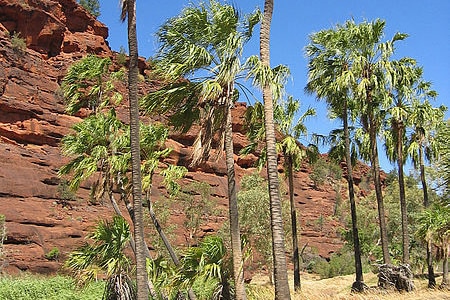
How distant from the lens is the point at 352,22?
2097 cm

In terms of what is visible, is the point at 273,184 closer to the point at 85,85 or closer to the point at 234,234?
the point at 234,234

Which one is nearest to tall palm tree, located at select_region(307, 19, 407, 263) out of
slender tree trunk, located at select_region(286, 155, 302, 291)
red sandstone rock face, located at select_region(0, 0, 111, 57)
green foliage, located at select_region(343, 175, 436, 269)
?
slender tree trunk, located at select_region(286, 155, 302, 291)

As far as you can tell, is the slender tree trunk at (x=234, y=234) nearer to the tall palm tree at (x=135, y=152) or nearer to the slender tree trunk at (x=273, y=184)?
the slender tree trunk at (x=273, y=184)

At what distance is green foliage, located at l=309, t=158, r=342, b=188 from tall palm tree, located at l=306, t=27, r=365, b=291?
174ft

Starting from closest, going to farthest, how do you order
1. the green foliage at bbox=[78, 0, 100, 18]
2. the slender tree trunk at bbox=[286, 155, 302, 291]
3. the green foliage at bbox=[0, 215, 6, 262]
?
the slender tree trunk at bbox=[286, 155, 302, 291] → the green foliage at bbox=[0, 215, 6, 262] → the green foliage at bbox=[78, 0, 100, 18]

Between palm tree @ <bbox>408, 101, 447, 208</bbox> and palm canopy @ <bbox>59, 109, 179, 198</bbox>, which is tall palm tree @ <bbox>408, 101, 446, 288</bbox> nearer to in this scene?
palm tree @ <bbox>408, 101, 447, 208</bbox>

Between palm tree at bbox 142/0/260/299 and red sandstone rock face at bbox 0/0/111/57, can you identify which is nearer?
palm tree at bbox 142/0/260/299

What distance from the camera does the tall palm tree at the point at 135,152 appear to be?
1068cm

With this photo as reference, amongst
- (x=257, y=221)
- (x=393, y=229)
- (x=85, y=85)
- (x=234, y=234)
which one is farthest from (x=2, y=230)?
(x=393, y=229)

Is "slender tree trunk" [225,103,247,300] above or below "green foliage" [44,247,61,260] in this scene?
above

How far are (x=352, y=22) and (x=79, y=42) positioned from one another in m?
49.1

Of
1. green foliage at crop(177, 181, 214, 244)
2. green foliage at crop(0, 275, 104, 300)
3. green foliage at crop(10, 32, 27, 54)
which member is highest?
green foliage at crop(10, 32, 27, 54)

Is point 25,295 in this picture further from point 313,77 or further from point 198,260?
point 313,77

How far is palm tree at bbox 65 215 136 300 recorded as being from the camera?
11.8 meters
